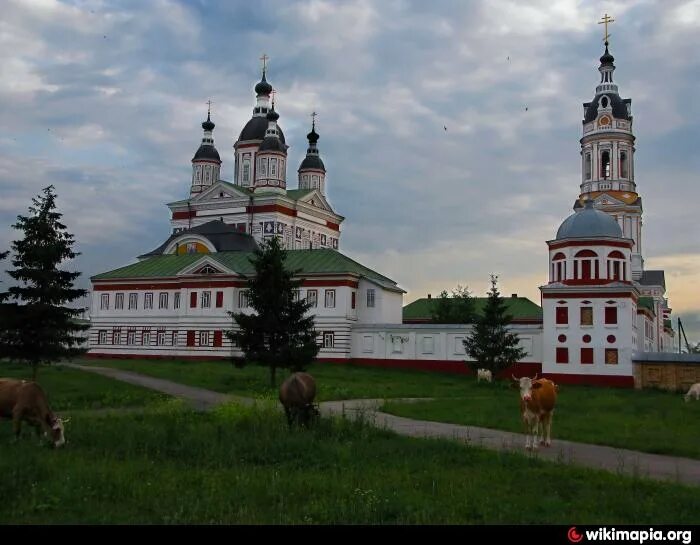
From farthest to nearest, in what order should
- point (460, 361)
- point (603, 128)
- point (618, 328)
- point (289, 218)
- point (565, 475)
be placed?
point (289, 218) < point (603, 128) < point (460, 361) < point (618, 328) < point (565, 475)

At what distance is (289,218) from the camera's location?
81.8 meters

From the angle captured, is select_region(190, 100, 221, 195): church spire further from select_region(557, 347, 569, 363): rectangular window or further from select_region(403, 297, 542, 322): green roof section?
select_region(557, 347, 569, 363): rectangular window

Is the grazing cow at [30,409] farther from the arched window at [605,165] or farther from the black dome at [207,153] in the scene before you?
the black dome at [207,153]

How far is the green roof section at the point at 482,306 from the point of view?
73856 mm

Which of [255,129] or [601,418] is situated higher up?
[255,129]

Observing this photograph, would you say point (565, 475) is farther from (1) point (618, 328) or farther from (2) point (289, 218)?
(2) point (289, 218)

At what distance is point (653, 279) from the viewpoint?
80.4m

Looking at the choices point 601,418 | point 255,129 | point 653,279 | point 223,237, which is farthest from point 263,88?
point 601,418

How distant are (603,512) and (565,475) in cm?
240

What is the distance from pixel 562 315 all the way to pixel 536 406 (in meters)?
34.3

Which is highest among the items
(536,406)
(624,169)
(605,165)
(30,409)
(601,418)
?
(605,165)

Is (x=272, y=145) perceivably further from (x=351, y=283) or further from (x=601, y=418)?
(x=601, y=418)
